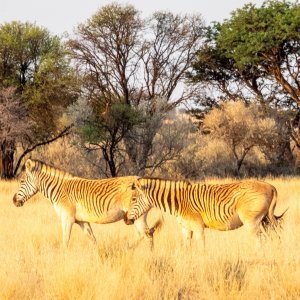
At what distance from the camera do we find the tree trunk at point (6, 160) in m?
26.8

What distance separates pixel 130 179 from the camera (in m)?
10.6

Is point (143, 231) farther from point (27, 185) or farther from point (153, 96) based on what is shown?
point (153, 96)

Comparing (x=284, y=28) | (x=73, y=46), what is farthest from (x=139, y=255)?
(x=73, y=46)

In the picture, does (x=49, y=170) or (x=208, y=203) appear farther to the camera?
(x=49, y=170)

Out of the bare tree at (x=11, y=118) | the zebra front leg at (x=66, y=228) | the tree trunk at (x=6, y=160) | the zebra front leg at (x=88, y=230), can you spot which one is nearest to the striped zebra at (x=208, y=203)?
the zebra front leg at (x=88, y=230)

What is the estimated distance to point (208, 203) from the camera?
982 cm

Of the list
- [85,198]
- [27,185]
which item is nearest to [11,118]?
[27,185]

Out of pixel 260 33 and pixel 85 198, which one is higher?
pixel 260 33

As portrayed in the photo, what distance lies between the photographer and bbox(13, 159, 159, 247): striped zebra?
407 inches

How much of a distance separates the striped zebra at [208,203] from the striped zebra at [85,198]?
17.6 inches

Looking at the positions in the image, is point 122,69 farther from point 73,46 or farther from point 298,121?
point 298,121

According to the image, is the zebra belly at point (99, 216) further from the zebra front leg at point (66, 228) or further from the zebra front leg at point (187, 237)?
the zebra front leg at point (187, 237)

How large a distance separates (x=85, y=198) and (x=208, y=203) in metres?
2.13

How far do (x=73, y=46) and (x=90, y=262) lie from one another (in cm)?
2484
